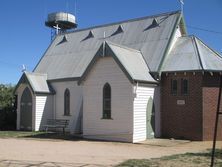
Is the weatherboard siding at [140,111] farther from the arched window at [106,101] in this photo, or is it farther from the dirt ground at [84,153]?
the arched window at [106,101]

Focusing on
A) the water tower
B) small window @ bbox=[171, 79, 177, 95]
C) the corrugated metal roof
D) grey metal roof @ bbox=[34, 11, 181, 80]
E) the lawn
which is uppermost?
the water tower

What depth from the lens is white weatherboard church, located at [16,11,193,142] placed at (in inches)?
908

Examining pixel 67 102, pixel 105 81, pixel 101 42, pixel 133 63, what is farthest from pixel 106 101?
pixel 101 42

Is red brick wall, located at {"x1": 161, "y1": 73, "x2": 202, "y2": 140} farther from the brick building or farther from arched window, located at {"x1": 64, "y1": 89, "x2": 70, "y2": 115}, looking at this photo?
arched window, located at {"x1": 64, "y1": 89, "x2": 70, "y2": 115}

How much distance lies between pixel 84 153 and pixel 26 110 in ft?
47.2

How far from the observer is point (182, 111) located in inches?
947

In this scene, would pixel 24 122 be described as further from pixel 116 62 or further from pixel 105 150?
pixel 105 150

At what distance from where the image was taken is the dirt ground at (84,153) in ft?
47.3

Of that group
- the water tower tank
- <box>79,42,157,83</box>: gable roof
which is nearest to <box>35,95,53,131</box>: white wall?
<box>79,42,157,83</box>: gable roof

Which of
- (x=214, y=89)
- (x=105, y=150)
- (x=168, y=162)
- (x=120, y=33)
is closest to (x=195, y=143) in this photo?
(x=214, y=89)

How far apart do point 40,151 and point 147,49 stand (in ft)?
39.8

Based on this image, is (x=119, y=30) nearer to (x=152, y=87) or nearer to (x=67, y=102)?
(x=67, y=102)

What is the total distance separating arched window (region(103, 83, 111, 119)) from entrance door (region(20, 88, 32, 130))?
847cm

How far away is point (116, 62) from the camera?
23.2 m
